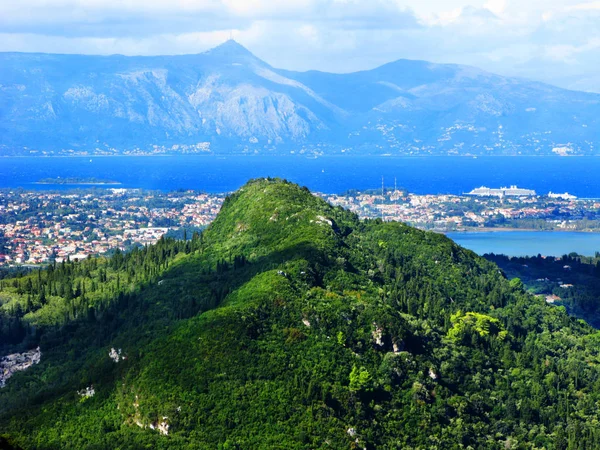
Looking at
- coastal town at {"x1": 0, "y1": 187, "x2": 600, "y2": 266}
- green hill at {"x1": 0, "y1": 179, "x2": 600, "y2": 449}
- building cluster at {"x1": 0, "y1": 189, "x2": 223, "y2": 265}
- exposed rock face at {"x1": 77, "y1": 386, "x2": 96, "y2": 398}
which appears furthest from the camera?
coastal town at {"x1": 0, "y1": 187, "x2": 600, "y2": 266}

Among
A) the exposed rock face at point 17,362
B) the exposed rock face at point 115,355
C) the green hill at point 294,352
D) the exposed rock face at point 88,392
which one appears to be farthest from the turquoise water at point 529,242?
the exposed rock face at point 88,392

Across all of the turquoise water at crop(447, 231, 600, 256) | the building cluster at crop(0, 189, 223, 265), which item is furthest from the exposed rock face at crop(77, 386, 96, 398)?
the turquoise water at crop(447, 231, 600, 256)

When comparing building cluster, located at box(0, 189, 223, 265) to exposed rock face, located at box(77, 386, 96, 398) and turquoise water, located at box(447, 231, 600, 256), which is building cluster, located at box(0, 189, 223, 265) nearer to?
turquoise water, located at box(447, 231, 600, 256)

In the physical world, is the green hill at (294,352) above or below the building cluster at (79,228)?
above

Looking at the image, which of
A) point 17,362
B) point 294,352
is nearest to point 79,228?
point 17,362

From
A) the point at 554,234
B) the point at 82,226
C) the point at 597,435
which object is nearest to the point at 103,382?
the point at 597,435

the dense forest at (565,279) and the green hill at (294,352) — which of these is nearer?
the green hill at (294,352)

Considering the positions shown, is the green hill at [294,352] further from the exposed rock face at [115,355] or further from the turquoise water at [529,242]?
the turquoise water at [529,242]
